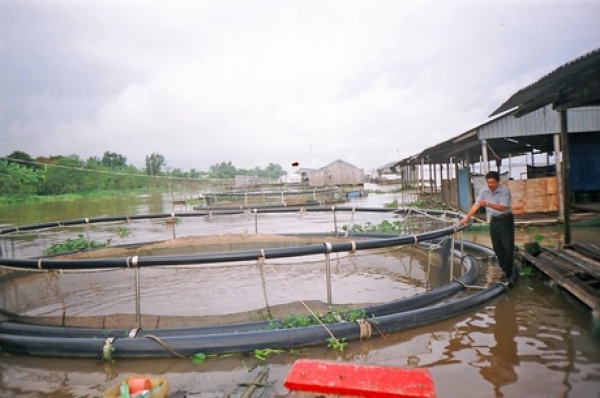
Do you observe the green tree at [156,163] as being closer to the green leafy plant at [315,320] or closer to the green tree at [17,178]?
the green tree at [17,178]

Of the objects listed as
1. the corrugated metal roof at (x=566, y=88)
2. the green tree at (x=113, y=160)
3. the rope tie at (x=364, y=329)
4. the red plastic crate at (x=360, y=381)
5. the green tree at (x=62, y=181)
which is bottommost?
the rope tie at (x=364, y=329)

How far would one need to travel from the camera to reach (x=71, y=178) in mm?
47625

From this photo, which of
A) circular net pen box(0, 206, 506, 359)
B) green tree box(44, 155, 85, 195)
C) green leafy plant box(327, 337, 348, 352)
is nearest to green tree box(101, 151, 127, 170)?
green tree box(44, 155, 85, 195)

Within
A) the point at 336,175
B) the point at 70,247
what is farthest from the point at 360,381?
the point at 336,175

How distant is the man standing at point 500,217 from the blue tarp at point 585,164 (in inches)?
460

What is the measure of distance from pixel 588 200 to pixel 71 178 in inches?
2133

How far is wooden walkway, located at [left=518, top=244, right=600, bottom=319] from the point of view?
160 inches

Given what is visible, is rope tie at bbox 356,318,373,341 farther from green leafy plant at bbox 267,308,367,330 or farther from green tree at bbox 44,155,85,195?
green tree at bbox 44,155,85,195

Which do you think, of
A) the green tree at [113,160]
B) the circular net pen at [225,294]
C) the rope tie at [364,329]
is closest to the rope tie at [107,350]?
the circular net pen at [225,294]

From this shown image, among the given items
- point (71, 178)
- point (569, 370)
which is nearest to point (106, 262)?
point (569, 370)

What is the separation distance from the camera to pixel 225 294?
5.88 metres

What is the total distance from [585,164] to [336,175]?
3049cm

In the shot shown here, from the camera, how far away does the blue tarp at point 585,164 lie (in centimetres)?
1378

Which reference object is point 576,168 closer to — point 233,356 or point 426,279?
point 426,279
